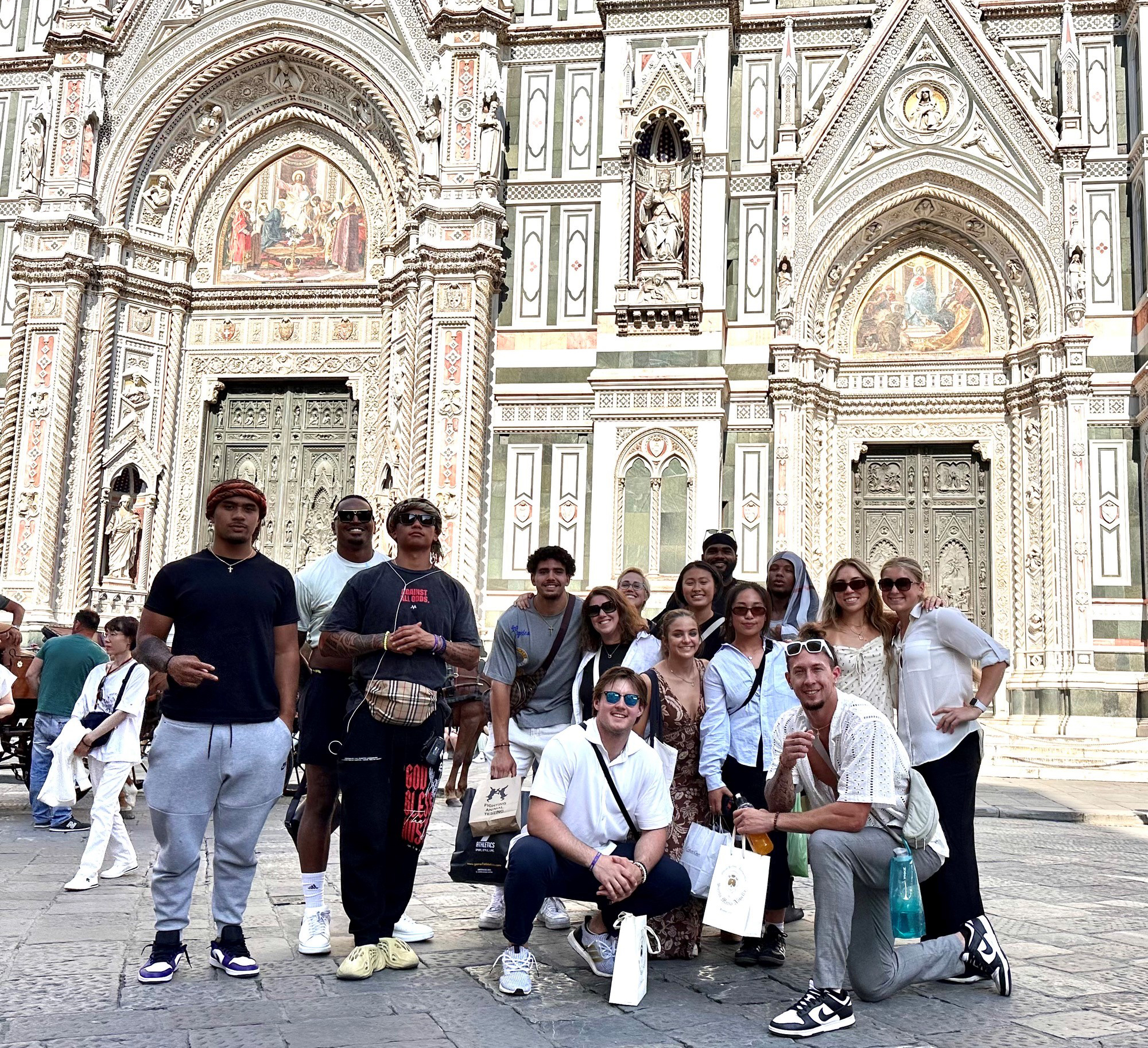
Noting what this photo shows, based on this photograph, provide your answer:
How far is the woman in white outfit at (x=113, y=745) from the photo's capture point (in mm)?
7078

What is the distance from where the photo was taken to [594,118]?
18.6 metres

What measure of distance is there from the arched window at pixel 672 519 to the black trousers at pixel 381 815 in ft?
37.4

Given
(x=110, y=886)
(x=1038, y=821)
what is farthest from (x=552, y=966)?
(x=1038, y=821)

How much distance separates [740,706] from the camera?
223 inches

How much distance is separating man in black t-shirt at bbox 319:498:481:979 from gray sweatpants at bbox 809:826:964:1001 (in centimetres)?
170

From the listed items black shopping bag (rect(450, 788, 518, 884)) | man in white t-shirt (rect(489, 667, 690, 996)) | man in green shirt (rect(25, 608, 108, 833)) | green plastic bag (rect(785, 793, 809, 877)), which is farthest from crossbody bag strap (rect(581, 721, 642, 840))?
man in green shirt (rect(25, 608, 108, 833))

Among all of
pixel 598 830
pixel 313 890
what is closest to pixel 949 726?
pixel 598 830

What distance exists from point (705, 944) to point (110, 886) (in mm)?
3633

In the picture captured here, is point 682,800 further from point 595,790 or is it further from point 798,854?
point 595,790

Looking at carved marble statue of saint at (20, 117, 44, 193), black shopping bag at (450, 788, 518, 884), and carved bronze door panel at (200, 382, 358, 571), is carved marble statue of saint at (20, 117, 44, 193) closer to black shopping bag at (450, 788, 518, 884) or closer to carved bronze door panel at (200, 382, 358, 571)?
carved bronze door panel at (200, 382, 358, 571)

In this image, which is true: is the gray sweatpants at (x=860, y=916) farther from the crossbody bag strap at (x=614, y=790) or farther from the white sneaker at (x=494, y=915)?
the white sneaker at (x=494, y=915)

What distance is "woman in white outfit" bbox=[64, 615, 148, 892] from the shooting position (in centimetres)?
708

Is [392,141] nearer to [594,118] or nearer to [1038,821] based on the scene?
[594,118]

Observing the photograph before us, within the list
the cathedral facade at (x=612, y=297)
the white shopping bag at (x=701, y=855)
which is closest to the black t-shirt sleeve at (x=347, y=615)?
A: the white shopping bag at (x=701, y=855)
